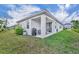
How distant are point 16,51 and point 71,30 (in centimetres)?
48

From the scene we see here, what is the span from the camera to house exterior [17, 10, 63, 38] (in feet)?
4.55

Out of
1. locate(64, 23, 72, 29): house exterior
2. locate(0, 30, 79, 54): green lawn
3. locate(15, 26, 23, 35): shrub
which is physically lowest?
locate(0, 30, 79, 54): green lawn

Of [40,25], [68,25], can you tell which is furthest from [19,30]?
[68,25]

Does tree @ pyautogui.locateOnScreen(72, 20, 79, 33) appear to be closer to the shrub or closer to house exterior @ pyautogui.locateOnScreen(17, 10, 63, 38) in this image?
house exterior @ pyautogui.locateOnScreen(17, 10, 63, 38)

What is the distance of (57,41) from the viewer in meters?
1.38

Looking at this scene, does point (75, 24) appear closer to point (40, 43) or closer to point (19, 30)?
point (40, 43)

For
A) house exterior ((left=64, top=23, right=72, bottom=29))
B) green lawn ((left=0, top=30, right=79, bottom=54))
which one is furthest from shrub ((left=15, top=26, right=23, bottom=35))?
house exterior ((left=64, top=23, right=72, bottom=29))

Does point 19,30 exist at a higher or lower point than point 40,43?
higher

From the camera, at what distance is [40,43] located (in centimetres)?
139

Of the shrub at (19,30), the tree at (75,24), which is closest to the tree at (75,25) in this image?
the tree at (75,24)

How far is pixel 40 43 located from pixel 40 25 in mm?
146

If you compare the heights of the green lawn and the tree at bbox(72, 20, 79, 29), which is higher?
the tree at bbox(72, 20, 79, 29)

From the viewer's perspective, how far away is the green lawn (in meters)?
1.37

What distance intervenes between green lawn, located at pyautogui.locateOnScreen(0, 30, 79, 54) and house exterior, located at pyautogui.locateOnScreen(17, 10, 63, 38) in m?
0.04
